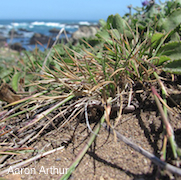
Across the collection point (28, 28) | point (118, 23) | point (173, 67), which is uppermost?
point (118, 23)

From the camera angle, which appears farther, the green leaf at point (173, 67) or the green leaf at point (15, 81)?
the green leaf at point (15, 81)

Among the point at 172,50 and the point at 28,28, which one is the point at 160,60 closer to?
the point at 172,50

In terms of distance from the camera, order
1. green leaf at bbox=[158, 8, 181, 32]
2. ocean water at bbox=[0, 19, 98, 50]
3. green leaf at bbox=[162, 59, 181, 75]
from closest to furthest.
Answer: green leaf at bbox=[162, 59, 181, 75] → green leaf at bbox=[158, 8, 181, 32] → ocean water at bbox=[0, 19, 98, 50]

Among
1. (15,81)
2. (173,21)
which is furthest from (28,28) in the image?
(173,21)

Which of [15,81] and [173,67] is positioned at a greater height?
[173,67]

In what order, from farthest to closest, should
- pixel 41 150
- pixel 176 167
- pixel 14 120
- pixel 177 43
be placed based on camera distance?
pixel 14 120
pixel 177 43
pixel 41 150
pixel 176 167

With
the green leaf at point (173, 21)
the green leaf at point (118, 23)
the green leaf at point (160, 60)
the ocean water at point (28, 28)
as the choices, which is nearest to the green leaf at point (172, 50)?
the green leaf at point (160, 60)

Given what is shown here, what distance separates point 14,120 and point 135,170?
2.37ft

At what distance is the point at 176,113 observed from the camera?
2.82 feet

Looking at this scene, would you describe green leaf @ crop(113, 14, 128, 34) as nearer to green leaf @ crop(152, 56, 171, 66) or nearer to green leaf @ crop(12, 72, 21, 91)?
green leaf @ crop(152, 56, 171, 66)

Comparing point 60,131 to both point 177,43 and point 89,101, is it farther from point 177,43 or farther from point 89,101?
point 177,43

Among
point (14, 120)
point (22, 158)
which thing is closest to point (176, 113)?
point (22, 158)

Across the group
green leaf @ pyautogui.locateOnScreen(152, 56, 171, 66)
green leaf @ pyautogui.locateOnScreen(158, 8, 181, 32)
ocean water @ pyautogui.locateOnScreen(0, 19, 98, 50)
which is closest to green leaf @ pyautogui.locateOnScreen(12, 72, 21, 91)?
green leaf @ pyautogui.locateOnScreen(152, 56, 171, 66)

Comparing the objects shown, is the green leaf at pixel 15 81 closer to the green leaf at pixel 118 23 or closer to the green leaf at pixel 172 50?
the green leaf at pixel 118 23
